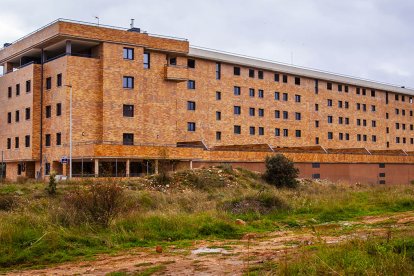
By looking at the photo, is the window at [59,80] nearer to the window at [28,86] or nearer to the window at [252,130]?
the window at [28,86]

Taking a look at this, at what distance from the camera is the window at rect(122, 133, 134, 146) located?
45719 millimetres

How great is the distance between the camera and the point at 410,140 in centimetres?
7962

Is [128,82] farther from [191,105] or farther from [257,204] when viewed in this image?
[257,204]

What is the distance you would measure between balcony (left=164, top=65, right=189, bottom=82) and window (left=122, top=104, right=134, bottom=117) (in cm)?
449

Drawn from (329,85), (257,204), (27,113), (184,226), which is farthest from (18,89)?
(184,226)

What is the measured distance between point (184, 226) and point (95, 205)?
2.76m

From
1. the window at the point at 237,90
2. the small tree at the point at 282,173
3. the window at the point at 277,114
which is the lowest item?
the small tree at the point at 282,173

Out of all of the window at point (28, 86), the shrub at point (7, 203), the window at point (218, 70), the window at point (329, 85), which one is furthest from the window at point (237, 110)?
the shrub at point (7, 203)

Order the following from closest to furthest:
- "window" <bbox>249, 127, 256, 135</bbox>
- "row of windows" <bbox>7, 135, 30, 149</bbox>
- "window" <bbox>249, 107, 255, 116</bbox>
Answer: "row of windows" <bbox>7, 135, 30, 149</bbox> → "window" <bbox>249, 127, 256, 135</bbox> → "window" <bbox>249, 107, 255, 116</bbox>

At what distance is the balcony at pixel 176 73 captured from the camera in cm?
4826

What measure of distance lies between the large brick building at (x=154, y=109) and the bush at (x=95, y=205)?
21.9 m

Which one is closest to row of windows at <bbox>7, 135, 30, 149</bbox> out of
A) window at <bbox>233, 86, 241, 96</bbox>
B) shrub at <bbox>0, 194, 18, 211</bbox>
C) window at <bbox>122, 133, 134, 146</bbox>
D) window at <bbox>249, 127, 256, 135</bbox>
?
window at <bbox>122, 133, 134, 146</bbox>

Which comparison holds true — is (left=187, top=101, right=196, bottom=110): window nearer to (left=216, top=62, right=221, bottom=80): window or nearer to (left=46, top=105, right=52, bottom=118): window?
(left=216, top=62, right=221, bottom=80): window

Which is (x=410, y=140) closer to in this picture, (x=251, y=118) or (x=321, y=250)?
(x=251, y=118)
